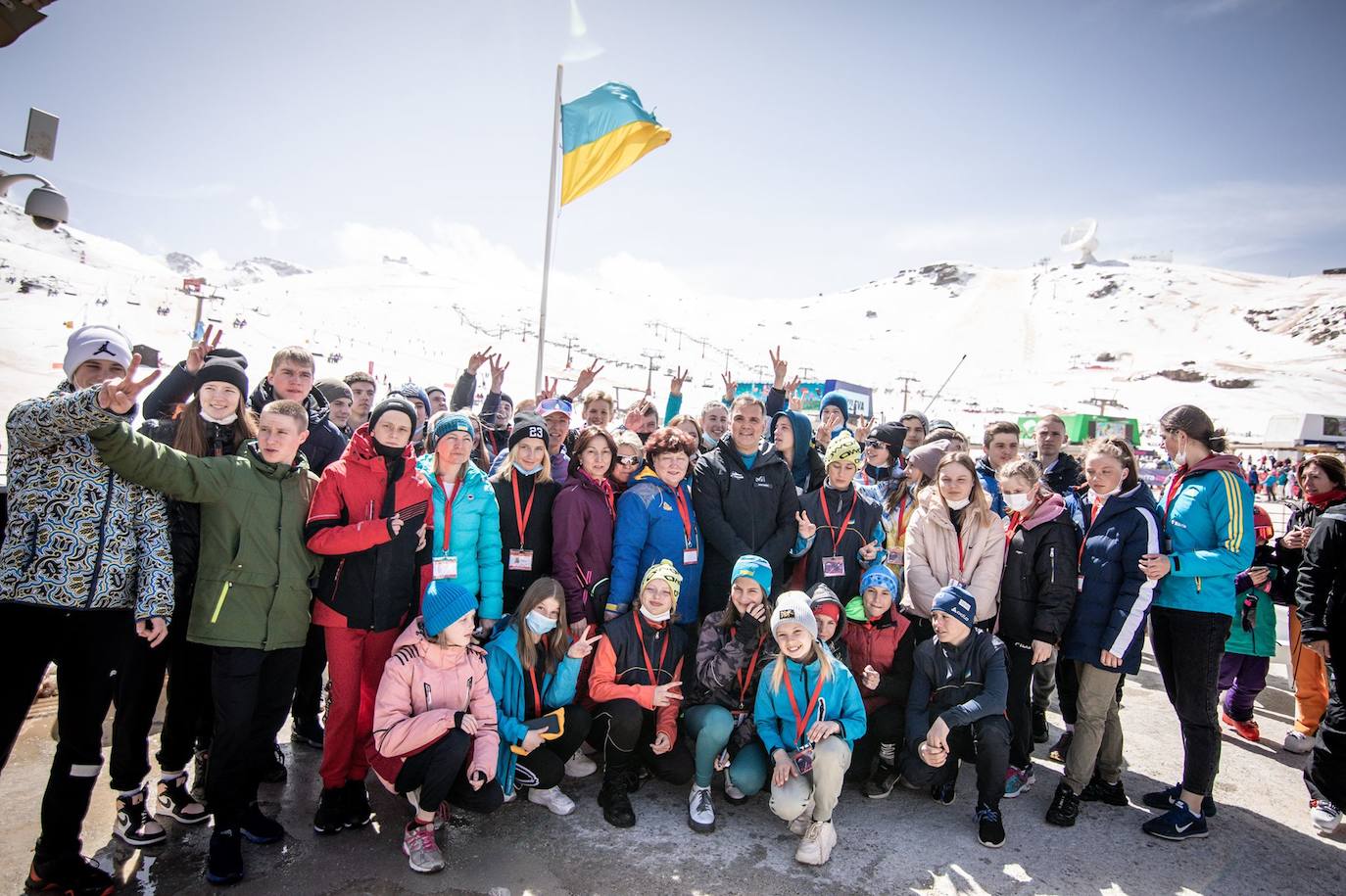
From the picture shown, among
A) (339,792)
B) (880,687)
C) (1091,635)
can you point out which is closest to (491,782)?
(339,792)

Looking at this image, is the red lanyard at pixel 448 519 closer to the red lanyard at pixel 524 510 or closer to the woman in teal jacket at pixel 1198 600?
the red lanyard at pixel 524 510

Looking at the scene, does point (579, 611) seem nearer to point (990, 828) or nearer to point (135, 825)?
point (135, 825)

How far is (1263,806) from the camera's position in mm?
3842

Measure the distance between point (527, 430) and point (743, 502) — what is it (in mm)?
1533

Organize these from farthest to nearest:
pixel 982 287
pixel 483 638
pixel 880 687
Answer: pixel 982 287, pixel 880 687, pixel 483 638

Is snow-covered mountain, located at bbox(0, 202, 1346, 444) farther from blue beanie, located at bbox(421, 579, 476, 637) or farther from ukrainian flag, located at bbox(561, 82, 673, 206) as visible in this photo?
blue beanie, located at bbox(421, 579, 476, 637)

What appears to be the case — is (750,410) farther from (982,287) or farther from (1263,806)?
(982,287)

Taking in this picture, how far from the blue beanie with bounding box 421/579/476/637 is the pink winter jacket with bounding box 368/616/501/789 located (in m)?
0.12

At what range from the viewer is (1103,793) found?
150 inches

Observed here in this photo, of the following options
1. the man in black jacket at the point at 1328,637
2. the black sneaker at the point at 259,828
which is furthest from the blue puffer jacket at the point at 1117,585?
the black sneaker at the point at 259,828

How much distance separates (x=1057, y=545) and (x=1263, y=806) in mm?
2016

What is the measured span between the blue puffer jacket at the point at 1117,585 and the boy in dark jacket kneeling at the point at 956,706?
20.7 inches

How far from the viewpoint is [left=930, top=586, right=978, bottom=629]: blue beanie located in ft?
12.1

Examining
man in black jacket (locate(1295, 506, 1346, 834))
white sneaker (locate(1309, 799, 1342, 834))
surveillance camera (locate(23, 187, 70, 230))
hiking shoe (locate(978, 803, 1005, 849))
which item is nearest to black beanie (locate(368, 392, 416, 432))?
surveillance camera (locate(23, 187, 70, 230))
